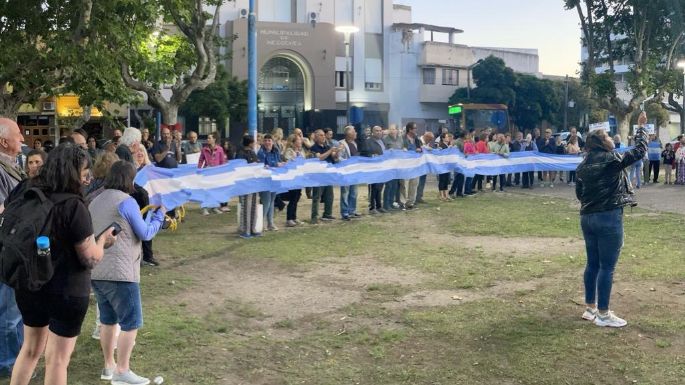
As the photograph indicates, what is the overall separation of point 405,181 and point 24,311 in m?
14.7

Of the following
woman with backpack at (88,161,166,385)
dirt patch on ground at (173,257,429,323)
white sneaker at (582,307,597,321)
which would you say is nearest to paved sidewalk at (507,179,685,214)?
dirt patch on ground at (173,257,429,323)

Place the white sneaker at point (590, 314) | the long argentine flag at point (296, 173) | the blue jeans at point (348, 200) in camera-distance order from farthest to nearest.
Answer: the blue jeans at point (348, 200) < the long argentine flag at point (296, 173) < the white sneaker at point (590, 314)

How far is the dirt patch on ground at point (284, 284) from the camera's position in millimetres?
8375

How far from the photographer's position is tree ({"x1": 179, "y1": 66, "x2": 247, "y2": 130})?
49.7 metres

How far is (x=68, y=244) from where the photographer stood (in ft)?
14.7

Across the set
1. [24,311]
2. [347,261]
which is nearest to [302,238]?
[347,261]

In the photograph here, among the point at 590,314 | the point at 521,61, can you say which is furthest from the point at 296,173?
the point at 521,61

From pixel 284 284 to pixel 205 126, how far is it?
47.1 meters

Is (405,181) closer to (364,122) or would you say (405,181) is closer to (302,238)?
(302,238)

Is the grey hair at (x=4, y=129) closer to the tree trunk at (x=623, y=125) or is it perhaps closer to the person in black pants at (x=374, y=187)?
the person in black pants at (x=374, y=187)

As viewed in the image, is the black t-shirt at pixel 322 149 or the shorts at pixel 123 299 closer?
the shorts at pixel 123 299

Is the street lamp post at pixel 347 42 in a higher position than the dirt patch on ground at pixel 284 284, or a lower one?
higher

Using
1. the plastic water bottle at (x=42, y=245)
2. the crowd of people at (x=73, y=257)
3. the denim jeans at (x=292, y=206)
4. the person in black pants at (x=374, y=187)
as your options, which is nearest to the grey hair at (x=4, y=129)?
the crowd of people at (x=73, y=257)

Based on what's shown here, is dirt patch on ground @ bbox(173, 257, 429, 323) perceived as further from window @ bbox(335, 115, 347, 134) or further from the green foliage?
the green foliage
